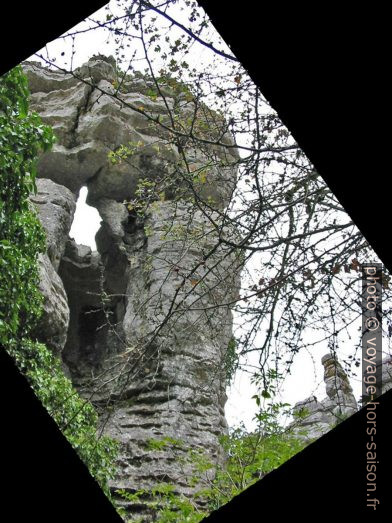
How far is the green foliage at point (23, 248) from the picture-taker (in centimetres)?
585

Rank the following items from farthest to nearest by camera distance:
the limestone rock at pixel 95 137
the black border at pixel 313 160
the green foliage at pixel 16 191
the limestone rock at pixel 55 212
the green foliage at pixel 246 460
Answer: the limestone rock at pixel 95 137, the limestone rock at pixel 55 212, the green foliage at pixel 16 191, the green foliage at pixel 246 460, the black border at pixel 313 160

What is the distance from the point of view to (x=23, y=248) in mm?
6727

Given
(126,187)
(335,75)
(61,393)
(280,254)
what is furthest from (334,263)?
(126,187)

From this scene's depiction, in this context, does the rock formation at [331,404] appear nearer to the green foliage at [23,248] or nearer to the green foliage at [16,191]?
the green foliage at [23,248]

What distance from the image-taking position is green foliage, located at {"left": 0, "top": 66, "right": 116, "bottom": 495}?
585 cm

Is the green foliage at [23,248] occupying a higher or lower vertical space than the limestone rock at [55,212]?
lower

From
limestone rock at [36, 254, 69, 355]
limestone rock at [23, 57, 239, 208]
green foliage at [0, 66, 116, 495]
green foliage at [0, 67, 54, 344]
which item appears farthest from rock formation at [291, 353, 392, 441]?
limestone rock at [23, 57, 239, 208]

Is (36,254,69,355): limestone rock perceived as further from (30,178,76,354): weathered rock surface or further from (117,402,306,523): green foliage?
(117,402,306,523): green foliage

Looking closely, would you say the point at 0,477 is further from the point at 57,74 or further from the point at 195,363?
the point at 57,74

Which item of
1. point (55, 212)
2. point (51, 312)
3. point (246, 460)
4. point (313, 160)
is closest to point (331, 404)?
point (246, 460)

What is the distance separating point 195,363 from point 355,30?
900cm

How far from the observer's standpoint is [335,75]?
0.85 meters

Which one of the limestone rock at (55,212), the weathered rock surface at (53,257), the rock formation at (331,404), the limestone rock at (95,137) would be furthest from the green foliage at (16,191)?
the limestone rock at (95,137)

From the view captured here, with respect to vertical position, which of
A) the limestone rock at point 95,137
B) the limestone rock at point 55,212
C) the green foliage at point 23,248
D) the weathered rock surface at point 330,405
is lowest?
the weathered rock surface at point 330,405
